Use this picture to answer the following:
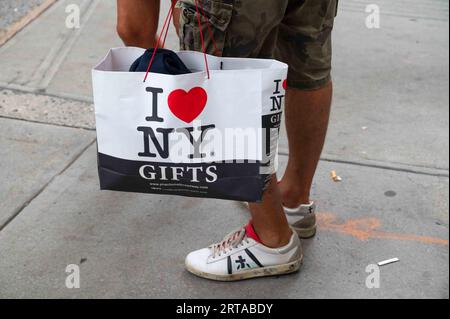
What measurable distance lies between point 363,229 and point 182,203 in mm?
794

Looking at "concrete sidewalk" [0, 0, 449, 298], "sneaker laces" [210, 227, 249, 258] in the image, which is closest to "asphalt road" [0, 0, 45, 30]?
"concrete sidewalk" [0, 0, 449, 298]

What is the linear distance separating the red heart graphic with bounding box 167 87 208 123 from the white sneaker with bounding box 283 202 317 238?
37.1 inches

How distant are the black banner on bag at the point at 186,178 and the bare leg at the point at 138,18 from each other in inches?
26.3

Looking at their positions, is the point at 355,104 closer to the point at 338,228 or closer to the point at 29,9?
the point at 338,228

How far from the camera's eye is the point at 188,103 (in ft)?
5.68

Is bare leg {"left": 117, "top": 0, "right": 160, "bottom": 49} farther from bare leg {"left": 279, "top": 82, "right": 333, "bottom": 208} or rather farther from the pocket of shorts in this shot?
bare leg {"left": 279, "top": 82, "right": 333, "bottom": 208}

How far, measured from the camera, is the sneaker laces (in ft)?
7.83

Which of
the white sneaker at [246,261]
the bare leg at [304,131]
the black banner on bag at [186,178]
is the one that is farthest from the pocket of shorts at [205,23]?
the white sneaker at [246,261]

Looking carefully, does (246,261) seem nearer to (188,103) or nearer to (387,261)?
(387,261)

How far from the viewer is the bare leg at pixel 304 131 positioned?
233 cm

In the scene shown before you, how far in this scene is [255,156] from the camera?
5.94ft

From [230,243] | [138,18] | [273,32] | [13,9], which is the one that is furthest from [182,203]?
[13,9]

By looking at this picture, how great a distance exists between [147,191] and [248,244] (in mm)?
625
